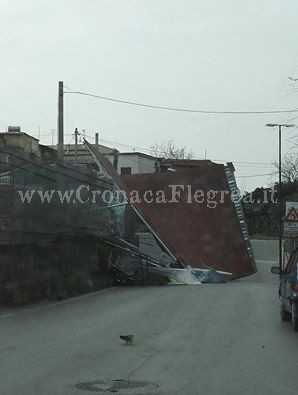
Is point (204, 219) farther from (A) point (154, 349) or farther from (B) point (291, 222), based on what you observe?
(A) point (154, 349)

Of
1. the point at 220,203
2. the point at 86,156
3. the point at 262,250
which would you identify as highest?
the point at 86,156

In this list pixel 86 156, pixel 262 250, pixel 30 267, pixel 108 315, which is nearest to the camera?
pixel 108 315

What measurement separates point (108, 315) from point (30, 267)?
13.2ft

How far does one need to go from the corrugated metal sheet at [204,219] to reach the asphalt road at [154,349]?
2192 cm

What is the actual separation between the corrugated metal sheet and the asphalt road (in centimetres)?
2192

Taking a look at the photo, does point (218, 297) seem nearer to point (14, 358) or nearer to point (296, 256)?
point (296, 256)

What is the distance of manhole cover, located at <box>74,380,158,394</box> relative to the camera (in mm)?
6695

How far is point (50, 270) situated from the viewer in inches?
748

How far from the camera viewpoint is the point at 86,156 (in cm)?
7394

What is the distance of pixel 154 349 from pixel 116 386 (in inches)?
98.7

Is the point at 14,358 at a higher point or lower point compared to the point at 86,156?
lower

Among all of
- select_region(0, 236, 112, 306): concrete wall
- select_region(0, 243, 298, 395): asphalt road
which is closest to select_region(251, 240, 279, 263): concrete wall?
select_region(0, 236, 112, 306): concrete wall

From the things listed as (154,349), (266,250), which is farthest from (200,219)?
(154,349)

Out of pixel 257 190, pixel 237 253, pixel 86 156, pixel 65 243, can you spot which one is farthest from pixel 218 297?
pixel 257 190
